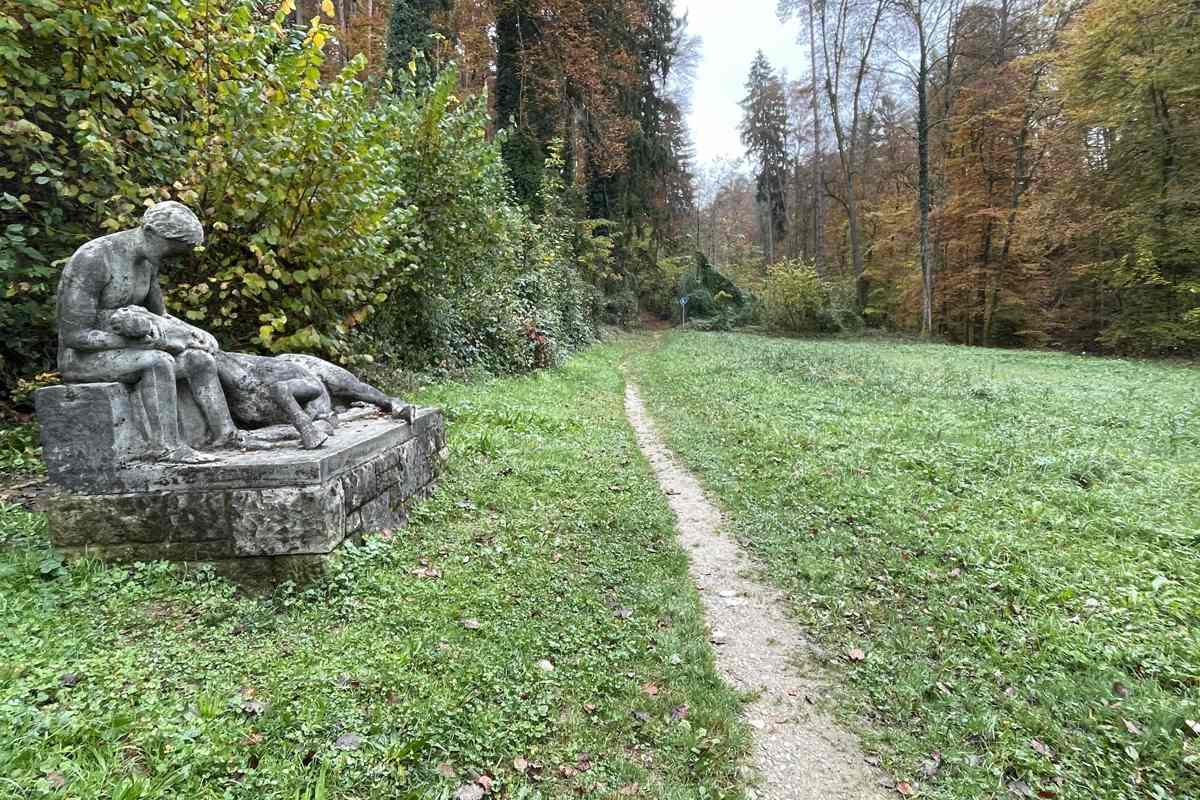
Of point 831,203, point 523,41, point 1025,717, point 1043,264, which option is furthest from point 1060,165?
point 1025,717

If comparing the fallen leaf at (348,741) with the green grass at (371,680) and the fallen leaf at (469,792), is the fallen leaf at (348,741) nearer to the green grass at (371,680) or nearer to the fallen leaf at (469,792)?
the green grass at (371,680)

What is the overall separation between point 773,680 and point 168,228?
4781 millimetres

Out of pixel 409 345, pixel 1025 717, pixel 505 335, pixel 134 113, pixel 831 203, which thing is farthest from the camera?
pixel 831 203

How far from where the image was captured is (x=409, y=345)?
10.8 metres

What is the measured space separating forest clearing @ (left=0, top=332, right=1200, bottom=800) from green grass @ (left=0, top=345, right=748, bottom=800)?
14 millimetres

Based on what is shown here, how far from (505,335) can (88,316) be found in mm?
9671

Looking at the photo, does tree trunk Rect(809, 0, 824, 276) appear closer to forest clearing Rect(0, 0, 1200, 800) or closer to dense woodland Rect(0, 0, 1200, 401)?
dense woodland Rect(0, 0, 1200, 401)

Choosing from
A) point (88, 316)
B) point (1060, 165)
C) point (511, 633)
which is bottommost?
point (511, 633)

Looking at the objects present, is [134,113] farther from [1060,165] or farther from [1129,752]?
[1060,165]

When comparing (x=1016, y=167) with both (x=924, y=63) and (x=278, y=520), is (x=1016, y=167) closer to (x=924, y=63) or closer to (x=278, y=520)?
(x=924, y=63)

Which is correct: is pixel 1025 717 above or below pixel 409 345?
below

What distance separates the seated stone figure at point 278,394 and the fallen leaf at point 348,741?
202cm

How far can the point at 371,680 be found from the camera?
2.87 metres

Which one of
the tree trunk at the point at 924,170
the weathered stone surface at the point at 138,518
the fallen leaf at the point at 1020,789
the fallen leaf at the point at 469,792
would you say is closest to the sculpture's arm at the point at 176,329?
the weathered stone surface at the point at 138,518
